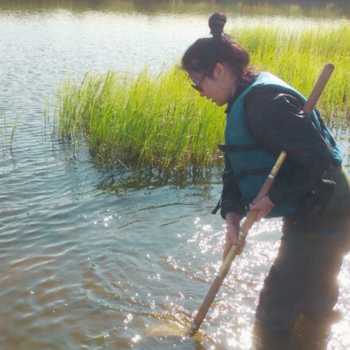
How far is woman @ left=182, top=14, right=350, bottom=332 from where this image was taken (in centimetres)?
283

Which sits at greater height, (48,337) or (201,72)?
(201,72)

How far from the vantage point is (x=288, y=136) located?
2.80 meters

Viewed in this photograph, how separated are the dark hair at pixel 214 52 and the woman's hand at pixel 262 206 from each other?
81cm

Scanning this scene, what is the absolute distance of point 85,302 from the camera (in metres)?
4.57

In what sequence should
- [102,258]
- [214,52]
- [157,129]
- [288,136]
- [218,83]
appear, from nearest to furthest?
[288,136]
[214,52]
[218,83]
[102,258]
[157,129]

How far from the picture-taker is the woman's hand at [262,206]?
119 inches

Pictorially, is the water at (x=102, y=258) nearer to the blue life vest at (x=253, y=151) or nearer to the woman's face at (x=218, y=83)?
the blue life vest at (x=253, y=151)

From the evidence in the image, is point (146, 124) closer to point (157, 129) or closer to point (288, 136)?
point (157, 129)

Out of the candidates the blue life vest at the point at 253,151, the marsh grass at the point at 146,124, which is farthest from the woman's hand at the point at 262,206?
the marsh grass at the point at 146,124

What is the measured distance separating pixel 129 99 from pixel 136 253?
2.94 meters

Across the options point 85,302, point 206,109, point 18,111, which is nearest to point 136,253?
point 85,302

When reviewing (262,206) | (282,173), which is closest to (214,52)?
(282,173)

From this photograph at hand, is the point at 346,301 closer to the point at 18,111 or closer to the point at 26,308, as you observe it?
the point at 26,308

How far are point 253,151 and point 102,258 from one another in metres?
2.75
